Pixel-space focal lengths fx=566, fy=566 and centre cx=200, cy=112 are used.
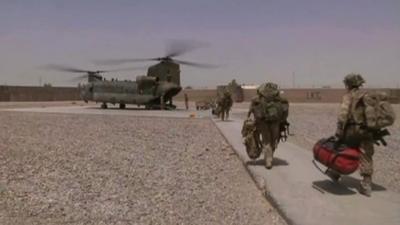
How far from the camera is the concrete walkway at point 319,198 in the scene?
21.0 ft

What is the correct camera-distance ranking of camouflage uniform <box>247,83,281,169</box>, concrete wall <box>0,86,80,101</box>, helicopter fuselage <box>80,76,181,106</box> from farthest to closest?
concrete wall <box>0,86,80,101</box>, helicopter fuselage <box>80,76,181,106</box>, camouflage uniform <box>247,83,281,169</box>

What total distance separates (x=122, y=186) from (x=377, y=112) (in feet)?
12.6

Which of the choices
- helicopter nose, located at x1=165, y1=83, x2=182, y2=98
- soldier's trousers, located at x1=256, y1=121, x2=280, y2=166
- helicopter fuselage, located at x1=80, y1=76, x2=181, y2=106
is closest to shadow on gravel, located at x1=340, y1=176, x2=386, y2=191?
soldier's trousers, located at x1=256, y1=121, x2=280, y2=166

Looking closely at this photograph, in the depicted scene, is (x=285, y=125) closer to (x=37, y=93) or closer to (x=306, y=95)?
(x=37, y=93)

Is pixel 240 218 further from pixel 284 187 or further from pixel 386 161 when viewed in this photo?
pixel 386 161

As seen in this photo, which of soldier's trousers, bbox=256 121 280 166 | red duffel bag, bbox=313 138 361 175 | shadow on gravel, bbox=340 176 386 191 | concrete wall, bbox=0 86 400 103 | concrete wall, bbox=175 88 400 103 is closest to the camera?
red duffel bag, bbox=313 138 361 175

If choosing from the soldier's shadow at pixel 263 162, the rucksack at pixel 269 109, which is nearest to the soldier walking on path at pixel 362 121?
the rucksack at pixel 269 109

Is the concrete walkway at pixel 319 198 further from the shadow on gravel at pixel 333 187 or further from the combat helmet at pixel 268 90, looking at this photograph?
the combat helmet at pixel 268 90

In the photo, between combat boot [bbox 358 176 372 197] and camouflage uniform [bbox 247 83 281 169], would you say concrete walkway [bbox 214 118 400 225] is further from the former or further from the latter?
camouflage uniform [bbox 247 83 281 169]

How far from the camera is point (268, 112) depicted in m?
9.67

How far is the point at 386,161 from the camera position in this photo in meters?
13.5

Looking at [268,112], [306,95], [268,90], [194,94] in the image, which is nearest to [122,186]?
[268,112]

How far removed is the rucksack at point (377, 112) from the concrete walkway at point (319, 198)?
1.00 m

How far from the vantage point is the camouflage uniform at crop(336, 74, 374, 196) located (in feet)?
24.5
